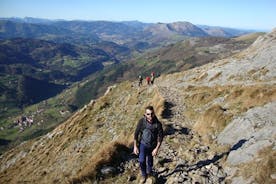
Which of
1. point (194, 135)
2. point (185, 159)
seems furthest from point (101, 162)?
point (194, 135)

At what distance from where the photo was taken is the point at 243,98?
29703 millimetres

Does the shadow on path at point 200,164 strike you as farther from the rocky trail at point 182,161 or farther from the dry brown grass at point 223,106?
the dry brown grass at point 223,106

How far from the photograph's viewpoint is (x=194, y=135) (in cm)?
2584

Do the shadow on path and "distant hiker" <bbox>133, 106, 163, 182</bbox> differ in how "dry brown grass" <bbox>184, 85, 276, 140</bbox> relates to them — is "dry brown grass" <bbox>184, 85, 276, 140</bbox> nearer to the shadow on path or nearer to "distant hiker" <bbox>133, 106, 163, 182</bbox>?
the shadow on path

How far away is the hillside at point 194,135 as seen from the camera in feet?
55.3

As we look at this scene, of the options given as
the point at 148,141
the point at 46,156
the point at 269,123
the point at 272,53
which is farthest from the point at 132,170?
the point at 272,53

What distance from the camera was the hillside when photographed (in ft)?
55.3

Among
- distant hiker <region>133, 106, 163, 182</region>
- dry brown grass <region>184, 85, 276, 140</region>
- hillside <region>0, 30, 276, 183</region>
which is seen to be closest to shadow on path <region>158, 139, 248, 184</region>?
hillside <region>0, 30, 276, 183</region>

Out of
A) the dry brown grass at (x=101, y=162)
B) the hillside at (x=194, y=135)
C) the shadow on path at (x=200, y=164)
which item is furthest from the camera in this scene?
the dry brown grass at (x=101, y=162)

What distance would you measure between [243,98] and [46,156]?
3057 centimetres

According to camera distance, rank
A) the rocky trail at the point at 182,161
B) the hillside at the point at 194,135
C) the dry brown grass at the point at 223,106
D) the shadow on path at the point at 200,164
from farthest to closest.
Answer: the dry brown grass at the point at 223,106 → the shadow on path at the point at 200,164 → the hillside at the point at 194,135 → the rocky trail at the point at 182,161

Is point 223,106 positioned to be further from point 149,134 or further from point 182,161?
point 149,134

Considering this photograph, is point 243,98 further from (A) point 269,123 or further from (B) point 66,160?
(B) point 66,160

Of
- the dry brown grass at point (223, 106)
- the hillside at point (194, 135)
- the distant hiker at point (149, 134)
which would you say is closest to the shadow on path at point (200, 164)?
the hillside at point (194, 135)
